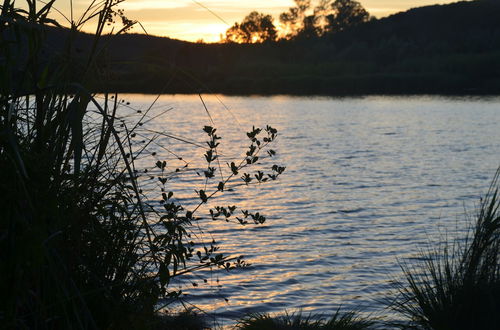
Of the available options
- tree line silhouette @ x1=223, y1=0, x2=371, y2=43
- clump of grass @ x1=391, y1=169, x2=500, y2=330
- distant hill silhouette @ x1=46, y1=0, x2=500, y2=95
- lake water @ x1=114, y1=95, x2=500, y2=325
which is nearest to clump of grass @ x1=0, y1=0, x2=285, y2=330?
lake water @ x1=114, y1=95, x2=500, y2=325

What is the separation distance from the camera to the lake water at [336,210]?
26.9ft

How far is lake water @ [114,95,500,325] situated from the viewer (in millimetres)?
8195

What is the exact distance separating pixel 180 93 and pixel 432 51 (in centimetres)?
3709

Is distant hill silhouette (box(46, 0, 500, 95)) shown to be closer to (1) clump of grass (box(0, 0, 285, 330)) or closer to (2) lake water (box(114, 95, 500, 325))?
(2) lake water (box(114, 95, 500, 325))

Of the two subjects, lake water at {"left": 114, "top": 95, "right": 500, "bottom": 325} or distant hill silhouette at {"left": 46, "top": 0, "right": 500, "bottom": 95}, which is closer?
lake water at {"left": 114, "top": 95, "right": 500, "bottom": 325}

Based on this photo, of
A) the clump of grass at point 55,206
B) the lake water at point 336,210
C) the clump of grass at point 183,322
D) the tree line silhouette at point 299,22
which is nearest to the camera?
the clump of grass at point 55,206

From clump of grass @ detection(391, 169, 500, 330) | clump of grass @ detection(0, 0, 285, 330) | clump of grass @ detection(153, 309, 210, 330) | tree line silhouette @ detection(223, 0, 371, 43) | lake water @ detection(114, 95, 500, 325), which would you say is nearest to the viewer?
clump of grass @ detection(0, 0, 285, 330)

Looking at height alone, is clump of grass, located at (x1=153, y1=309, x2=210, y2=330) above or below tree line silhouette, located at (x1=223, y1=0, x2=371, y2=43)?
below

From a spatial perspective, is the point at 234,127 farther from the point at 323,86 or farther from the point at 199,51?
the point at 199,51

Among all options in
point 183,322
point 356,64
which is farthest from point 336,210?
point 356,64

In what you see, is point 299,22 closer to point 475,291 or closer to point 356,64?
point 356,64

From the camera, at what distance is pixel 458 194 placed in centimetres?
1670

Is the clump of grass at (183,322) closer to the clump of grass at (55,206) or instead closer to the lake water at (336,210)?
the lake water at (336,210)

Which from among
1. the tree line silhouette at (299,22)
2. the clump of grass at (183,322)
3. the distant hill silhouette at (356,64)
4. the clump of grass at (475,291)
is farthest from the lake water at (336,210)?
the tree line silhouette at (299,22)
